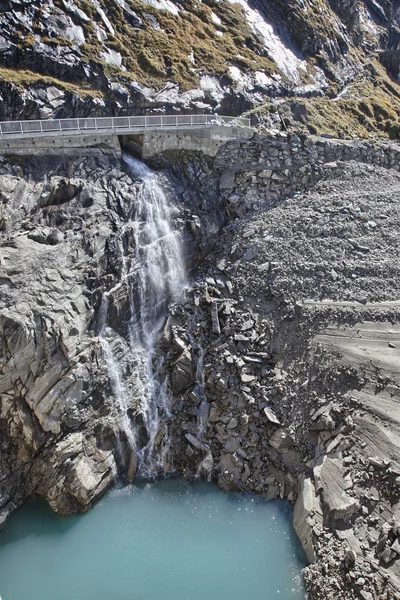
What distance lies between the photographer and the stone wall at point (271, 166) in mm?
28250

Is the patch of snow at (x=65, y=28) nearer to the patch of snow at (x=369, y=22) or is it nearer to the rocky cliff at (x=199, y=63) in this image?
the rocky cliff at (x=199, y=63)

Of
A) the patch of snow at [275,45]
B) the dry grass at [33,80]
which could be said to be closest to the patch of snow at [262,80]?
the patch of snow at [275,45]

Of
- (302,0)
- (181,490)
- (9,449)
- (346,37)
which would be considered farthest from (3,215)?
(346,37)

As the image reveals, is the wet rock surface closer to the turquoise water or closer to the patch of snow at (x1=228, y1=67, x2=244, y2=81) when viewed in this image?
the turquoise water

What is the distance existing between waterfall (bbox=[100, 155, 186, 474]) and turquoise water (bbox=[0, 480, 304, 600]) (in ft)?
8.08

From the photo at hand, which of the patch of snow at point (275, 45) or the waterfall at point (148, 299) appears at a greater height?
the patch of snow at point (275, 45)

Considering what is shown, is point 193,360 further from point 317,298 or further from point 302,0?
point 302,0

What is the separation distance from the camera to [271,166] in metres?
28.6

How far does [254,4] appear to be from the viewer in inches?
1617

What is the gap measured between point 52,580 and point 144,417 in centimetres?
735

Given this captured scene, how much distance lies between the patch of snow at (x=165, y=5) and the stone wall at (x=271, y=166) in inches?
629

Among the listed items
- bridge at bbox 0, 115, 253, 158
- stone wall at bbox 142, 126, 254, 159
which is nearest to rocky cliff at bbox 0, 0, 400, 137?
bridge at bbox 0, 115, 253, 158

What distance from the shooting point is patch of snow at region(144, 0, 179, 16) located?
36.1 metres

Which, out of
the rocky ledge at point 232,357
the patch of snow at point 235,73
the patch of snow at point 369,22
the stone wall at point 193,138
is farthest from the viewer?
the patch of snow at point 369,22
